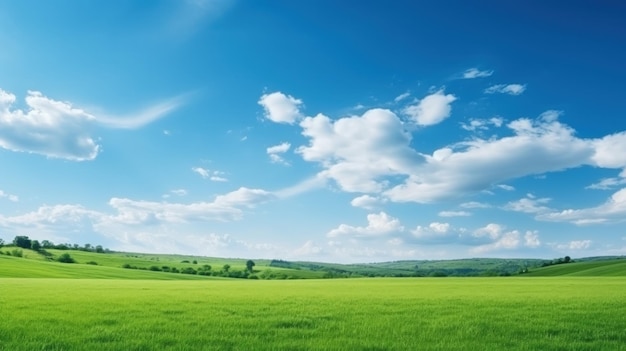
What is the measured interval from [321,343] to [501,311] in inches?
396

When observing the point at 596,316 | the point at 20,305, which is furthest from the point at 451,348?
the point at 20,305

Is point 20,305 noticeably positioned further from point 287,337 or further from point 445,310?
point 445,310

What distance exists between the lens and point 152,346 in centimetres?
1216

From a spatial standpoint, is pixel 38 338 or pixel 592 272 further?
pixel 592 272

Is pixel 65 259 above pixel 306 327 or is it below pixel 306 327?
below

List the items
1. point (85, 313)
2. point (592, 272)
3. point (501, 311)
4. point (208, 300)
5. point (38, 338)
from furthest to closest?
point (592, 272) → point (208, 300) → point (501, 311) → point (85, 313) → point (38, 338)

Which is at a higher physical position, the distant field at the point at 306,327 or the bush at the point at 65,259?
the distant field at the point at 306,327

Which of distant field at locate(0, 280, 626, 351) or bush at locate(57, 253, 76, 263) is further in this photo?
bush at locate(57, 253, 76, 263)

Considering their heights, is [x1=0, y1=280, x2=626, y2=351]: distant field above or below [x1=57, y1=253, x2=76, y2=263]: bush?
above

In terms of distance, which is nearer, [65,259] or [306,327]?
[306,327]

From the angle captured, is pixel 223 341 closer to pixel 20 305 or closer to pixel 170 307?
pixel 170 307

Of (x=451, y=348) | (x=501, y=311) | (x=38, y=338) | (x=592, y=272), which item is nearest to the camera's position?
(x=451, y=348)

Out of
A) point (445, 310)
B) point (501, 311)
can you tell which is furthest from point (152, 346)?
point (501, 311)

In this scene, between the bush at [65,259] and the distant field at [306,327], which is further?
the bush at [65,259]
